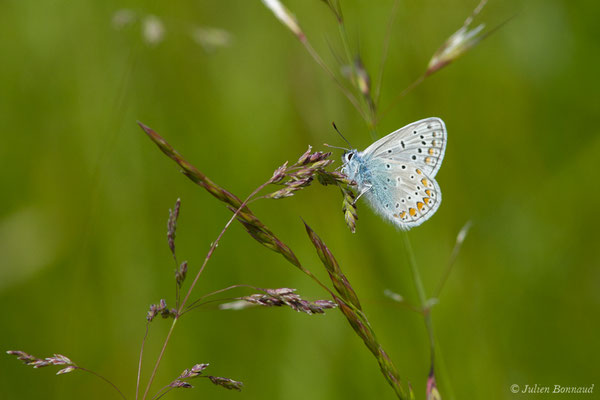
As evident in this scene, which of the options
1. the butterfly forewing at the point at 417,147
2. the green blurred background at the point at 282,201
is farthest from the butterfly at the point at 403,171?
the green blurred background at the point at 282,201

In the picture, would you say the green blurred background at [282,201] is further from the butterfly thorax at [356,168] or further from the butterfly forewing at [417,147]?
the butterfly forewing at [417,147]

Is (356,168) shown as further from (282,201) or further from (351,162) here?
(282,201)

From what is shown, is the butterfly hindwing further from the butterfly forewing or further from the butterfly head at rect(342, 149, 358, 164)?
the butterfly head at rect(342, 149, 358, 164)

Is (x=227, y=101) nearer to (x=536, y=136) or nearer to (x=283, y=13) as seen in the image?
(x=283, y=13)

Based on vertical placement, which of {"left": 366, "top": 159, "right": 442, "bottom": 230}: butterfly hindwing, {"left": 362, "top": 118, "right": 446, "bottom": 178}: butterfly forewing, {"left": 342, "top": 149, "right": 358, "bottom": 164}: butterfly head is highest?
{"left": 342, "top": 149, "right": 358, "bottom": 164}: butterfly head

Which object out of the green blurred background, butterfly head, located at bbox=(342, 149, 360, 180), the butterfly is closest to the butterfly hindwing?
the butterfly

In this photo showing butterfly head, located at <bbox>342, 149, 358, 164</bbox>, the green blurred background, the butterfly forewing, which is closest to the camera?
the butterfly forewing

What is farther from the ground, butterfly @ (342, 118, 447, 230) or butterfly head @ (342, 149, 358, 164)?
butterfly head @ (342, 149, 358, 164)

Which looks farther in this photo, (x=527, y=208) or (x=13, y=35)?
(x=13, y=35)

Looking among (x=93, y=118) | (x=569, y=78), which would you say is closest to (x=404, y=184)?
(x=569, y=78)
